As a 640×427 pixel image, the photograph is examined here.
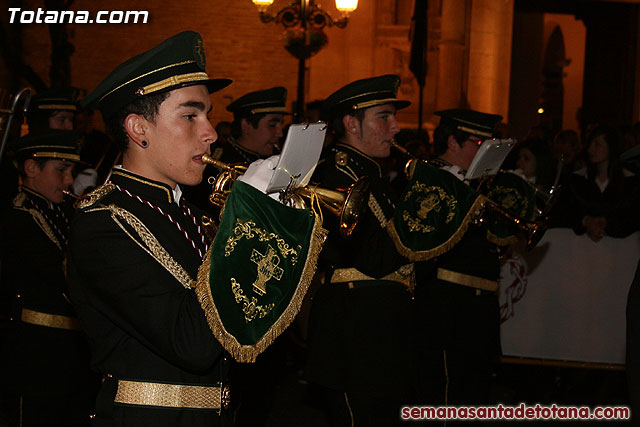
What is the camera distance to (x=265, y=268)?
229 centimetres

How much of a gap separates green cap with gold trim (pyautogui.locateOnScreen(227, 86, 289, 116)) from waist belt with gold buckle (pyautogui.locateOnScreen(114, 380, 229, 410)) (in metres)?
3.89

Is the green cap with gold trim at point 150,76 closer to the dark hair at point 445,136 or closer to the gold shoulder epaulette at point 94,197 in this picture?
the gold shoulder epaulette at point 94,197

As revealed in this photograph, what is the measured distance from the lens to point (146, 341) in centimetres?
230

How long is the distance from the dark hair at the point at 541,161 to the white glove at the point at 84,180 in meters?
4.18

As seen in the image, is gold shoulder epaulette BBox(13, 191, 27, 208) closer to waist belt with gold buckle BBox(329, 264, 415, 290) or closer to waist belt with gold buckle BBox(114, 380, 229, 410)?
waist belt with gold buckle BBox(329, 264, 415, 290)

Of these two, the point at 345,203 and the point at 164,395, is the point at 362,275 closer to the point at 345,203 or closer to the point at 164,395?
the point at 345,203

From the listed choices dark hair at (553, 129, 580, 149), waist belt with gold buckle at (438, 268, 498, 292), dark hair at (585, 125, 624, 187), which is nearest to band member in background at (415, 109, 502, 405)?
waist belt with gold buckle at (438, 268, 498, 292)

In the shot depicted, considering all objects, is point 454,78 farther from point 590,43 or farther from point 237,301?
point 237,301

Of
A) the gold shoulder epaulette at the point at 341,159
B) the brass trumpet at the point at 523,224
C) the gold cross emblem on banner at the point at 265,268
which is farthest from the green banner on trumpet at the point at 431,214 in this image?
the gold cross emblem on banner at the point at 265,268

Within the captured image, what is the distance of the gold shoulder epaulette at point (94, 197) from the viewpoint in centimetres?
241

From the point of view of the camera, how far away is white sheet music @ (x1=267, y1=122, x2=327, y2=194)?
8.00 ft

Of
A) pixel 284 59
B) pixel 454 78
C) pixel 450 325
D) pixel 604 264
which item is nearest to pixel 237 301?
pixel 450 325

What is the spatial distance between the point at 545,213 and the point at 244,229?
407 cm

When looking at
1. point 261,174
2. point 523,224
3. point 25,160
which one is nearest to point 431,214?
point 523,224
